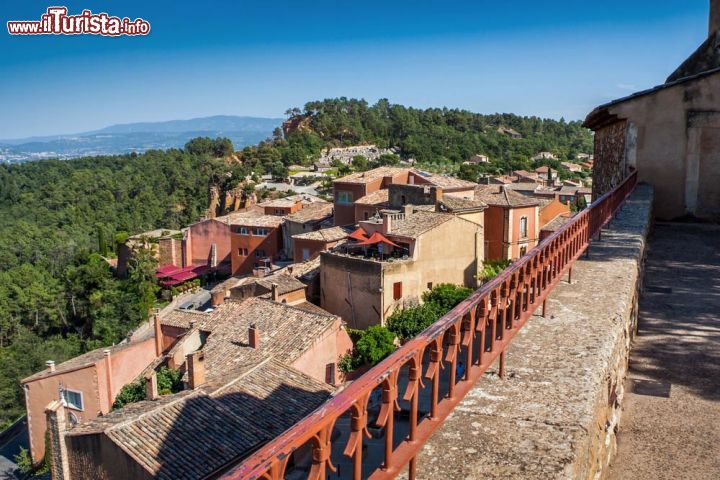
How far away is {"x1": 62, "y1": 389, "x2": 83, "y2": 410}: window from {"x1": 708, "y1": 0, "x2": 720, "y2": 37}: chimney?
23.3m

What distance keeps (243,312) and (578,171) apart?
7290 cm

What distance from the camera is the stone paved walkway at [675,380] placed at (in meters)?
3.54

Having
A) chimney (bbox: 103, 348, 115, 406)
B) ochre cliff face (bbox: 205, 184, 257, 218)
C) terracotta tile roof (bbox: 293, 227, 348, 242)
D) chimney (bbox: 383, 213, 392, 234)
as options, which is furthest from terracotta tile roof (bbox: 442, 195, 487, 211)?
ochre cliff face (bbox: 205, 184, 257, 218)

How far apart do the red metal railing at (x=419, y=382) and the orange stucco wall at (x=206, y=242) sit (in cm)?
4490

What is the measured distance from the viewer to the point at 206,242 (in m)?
48.8

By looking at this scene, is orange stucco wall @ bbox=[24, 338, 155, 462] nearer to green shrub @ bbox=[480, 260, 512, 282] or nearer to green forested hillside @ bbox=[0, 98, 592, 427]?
green forested hillside @ bbox=[0, 98, 592, 427]

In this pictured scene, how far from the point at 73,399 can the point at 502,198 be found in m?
24.0

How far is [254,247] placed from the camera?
144 feet

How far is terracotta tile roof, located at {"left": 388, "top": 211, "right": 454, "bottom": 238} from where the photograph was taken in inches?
1080

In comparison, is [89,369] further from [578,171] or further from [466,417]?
[578,171]

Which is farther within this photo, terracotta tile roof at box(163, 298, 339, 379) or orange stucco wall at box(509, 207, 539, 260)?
orange stucco wall at box(509, 207, 539, 260)

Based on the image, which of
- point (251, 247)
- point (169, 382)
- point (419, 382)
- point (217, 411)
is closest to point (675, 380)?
point (419, 382)

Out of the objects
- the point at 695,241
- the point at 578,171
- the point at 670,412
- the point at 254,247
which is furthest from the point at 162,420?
the point at 578,171

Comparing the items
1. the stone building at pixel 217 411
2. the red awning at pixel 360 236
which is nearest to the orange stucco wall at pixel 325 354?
the stone building at pixel 217 411
